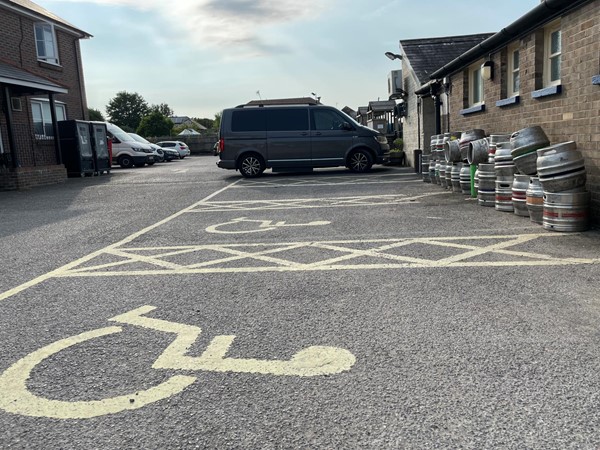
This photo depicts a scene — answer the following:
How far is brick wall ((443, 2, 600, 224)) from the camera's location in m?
6.84

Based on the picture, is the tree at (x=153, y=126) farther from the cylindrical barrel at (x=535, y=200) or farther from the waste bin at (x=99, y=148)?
the cylindrical barrel at (x=535, y=200)

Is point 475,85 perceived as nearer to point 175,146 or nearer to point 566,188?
point 566,188

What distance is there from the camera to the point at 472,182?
10.2m

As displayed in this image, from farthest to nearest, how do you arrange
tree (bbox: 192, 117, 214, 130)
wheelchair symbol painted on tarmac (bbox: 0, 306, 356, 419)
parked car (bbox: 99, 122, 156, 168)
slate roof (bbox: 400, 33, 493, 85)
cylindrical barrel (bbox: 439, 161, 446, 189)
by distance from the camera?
tree (bbox: 192, 117, 214, 130) < parked car (bbox: 99, 122, 156, 168) < slate roof (bbox: 400, 33, 493, 85) < cylindrical barrel (bbox: 439, 161, 446, 189) < wheelchair symbol painted on tarmac (bbox: 0, 306, 356, 419)

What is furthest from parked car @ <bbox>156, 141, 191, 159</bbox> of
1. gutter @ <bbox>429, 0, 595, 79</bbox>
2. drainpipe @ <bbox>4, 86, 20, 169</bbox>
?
gutter @ <bbox>429, 0, 595, 79</bbox>

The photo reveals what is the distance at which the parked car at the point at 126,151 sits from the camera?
26.3 m

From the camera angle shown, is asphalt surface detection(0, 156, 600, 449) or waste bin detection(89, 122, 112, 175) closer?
asphalt surface detection(0, 156, 600, 449)

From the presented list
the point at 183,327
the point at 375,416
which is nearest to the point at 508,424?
the point at 375,416

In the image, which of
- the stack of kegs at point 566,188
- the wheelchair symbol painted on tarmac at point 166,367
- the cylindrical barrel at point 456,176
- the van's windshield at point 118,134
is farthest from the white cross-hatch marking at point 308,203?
the van's windshield at point 118,134

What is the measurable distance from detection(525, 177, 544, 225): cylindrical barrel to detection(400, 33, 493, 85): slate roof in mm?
11902

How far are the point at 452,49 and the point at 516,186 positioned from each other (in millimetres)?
13892

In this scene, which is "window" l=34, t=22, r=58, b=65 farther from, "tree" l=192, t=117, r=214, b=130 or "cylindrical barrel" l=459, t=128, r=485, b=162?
"tree" l=192, t=117, r=214, b=130

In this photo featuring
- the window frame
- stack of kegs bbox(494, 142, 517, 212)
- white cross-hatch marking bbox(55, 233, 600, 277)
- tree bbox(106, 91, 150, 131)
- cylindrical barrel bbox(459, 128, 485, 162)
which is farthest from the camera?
tree bbox(106, 91, 150, 131)

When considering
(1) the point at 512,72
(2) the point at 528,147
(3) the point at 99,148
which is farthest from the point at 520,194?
(3) the point at 99,148
